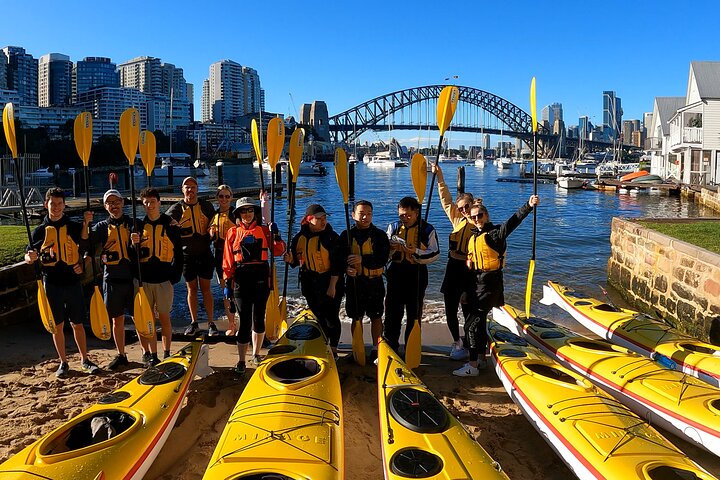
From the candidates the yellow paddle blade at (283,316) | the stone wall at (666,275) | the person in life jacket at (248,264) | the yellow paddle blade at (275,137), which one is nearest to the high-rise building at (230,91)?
the stone wall at (666,275)

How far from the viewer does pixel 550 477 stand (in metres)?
2.96

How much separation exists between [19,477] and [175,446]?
994 mm

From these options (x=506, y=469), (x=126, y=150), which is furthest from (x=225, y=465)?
(x=126, y=150)

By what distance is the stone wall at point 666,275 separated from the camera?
5.61 m

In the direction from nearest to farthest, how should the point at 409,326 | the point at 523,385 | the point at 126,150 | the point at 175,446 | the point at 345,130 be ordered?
the point at 175,446 < the point at 523,385 < the point at 409,326 < the point at 126,150 < the point at 345,130

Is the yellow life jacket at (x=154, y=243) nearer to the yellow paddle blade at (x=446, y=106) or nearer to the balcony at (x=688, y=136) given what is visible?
the yellow paddle blade at (x=446, y=106)

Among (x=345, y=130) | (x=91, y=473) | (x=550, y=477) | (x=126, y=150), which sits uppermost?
(x=345, y=130)

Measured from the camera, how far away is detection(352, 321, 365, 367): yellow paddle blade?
437cm

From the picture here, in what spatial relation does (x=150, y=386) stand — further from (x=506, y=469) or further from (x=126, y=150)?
(x=126, y=150)

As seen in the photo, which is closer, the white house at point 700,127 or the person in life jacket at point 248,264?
the person in life jacket at point 248,264

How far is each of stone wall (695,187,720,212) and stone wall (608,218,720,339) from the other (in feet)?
42.7

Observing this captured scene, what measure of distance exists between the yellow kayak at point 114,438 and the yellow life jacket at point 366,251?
1.58 meters

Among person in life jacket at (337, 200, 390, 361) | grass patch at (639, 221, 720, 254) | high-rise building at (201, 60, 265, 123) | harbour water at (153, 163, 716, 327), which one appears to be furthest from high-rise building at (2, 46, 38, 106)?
person in life jacket at (337, 200, 390, 361)

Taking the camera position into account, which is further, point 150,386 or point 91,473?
point 150,386
